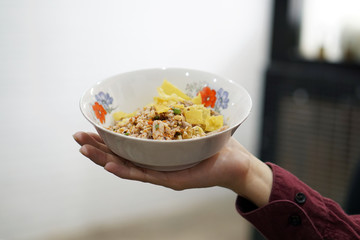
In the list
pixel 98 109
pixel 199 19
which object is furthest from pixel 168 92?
pixel 199 19

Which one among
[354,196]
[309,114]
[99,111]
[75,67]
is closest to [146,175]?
[99,111]

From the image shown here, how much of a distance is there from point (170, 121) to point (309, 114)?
55.7 inches

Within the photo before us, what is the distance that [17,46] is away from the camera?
158 cm

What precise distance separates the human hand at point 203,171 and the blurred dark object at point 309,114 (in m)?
1.19

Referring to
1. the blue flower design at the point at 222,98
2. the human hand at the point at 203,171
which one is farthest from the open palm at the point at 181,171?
the blue flower design at the point at 222,98

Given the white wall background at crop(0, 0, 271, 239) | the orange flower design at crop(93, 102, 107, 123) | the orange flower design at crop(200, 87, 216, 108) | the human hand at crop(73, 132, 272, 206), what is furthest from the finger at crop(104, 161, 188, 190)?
the white wall background at crop(0, 0, 271, 239)

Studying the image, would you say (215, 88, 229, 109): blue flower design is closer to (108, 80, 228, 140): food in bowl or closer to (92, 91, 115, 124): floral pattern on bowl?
(108, 80, 228, 140): food in bowl

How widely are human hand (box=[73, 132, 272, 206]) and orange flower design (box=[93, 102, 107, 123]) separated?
0.05 metres

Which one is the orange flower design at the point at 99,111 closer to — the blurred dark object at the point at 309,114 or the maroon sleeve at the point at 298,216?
the maroon sleeve at the point at 298,216

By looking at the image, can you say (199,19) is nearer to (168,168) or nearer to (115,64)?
(115,64)

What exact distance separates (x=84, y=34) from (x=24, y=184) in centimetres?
71

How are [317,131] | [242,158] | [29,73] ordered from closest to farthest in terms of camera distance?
[242,158], [29,73], [317,131]

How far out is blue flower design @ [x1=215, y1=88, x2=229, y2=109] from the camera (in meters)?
1.01

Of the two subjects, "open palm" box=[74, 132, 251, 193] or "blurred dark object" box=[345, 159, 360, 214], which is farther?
"blurred dark object" box=[345, 159, 360, 214]
